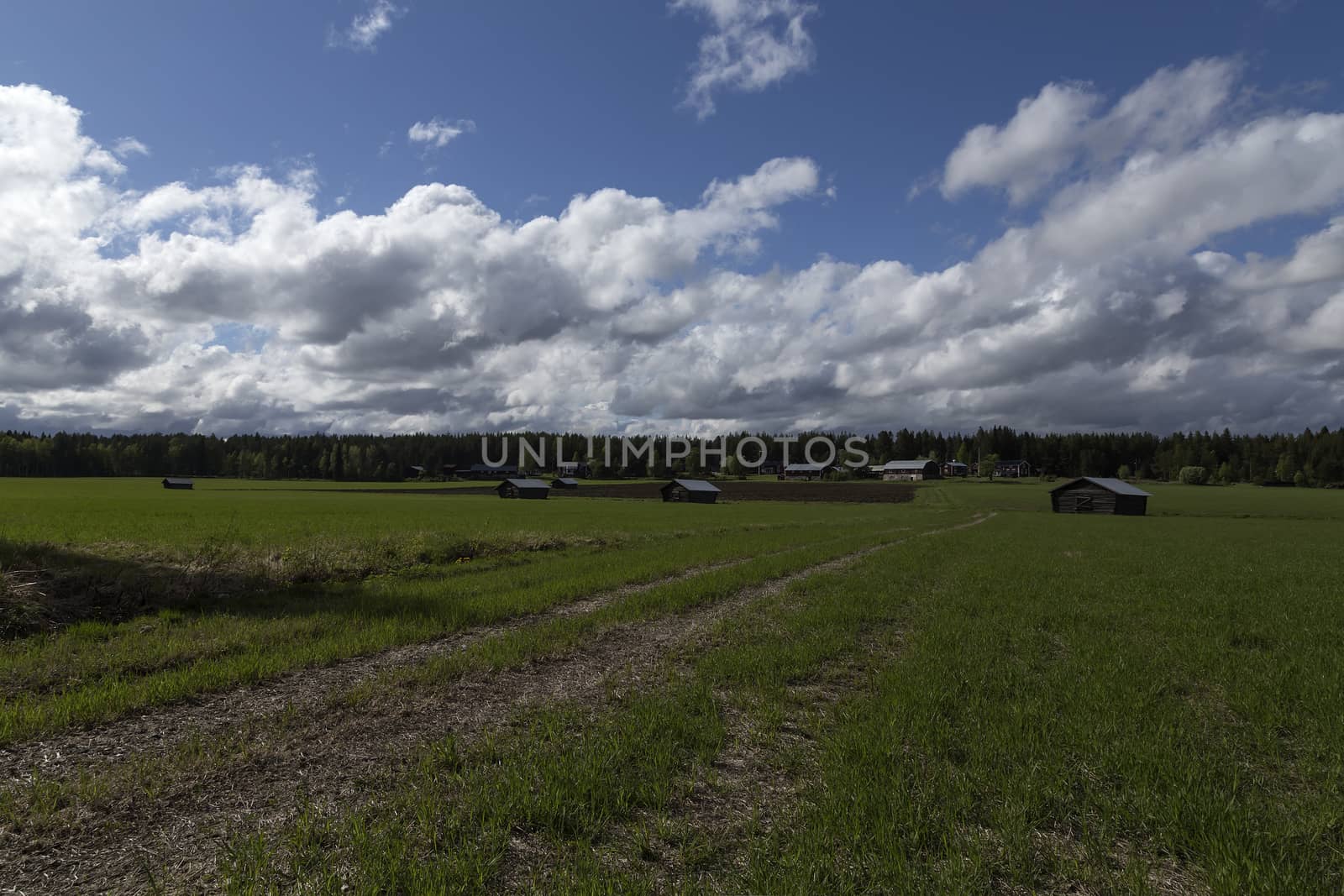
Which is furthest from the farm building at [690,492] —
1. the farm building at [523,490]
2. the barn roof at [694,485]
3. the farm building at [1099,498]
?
the farm building at [1099,498]

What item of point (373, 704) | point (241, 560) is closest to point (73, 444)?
point (241, 560)

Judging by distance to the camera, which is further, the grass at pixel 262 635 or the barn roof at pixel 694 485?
the barn roof at pixel 694 485

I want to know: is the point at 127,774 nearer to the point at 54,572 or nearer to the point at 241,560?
the point at 54,572

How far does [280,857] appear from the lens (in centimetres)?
503

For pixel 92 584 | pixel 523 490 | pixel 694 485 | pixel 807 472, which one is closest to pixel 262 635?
pixel 92 584

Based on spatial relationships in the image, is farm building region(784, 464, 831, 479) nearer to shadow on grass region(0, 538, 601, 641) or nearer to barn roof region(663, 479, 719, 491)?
barn roof region(663, 479, 719, 491)

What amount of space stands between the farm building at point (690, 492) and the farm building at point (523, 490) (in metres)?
22.8

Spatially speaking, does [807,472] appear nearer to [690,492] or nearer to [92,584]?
[690,492]

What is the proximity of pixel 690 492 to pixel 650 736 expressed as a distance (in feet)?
319

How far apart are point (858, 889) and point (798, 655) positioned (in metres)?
6.41

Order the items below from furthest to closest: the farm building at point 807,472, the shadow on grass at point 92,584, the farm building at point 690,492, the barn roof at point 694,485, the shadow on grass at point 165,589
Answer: the farm building at point 807,472 < the barn roof at point 694,485 < the farm building at point 690,492 < the shadow on grass at point 165,589 < the shadow on grass at point 92,584

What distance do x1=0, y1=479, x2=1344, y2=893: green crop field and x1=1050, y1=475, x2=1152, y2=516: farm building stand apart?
7503cm

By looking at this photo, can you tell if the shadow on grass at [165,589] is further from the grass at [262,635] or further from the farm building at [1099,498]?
the farm building at [1099,498]

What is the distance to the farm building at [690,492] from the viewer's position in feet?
341
